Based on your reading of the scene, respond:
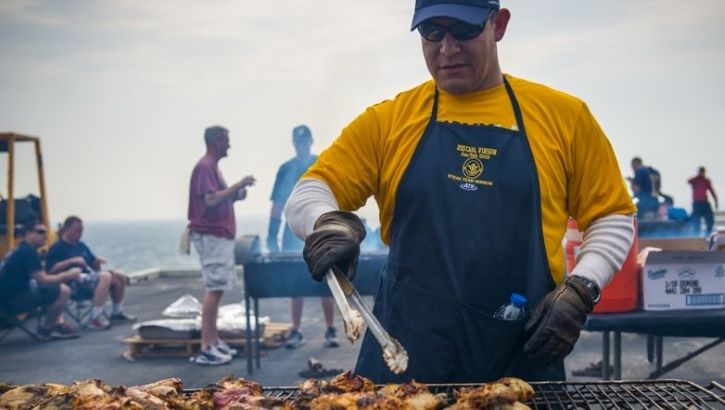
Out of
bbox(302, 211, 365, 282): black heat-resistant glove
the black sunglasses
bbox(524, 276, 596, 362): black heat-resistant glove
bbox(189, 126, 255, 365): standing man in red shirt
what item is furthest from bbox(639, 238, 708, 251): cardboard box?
bbox(189, 126, 255, 365): standing man in red shirt

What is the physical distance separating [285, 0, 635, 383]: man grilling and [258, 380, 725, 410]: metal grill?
6.3 inches

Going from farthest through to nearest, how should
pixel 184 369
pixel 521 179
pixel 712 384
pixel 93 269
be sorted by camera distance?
pixel 93 269 < pixel 184 369 < pixel 521 179 < pixel 712 384

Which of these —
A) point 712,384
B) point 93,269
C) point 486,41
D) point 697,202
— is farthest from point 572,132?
point 697,202

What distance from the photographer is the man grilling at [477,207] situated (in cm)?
244

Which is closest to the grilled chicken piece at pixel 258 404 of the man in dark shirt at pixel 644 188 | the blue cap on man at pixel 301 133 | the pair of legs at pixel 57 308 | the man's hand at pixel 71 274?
the blue cap on man at pixel 301 133

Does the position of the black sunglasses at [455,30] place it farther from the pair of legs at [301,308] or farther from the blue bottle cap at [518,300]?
the pair of legs at [301,308]

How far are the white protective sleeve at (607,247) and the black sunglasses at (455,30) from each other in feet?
2.70

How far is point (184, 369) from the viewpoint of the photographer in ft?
23.7

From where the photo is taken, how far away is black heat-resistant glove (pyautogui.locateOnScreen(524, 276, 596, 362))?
2254 millimetres

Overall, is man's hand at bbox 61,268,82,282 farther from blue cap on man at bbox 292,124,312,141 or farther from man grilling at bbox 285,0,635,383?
man grilling at bbox 285,0,635,383

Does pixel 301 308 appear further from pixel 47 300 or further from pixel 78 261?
pixel 78 261

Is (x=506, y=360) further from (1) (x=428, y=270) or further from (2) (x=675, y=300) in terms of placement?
(2) (x=675, y=300)

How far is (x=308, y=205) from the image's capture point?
100.0 inches

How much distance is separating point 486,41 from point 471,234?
0.72 metres
